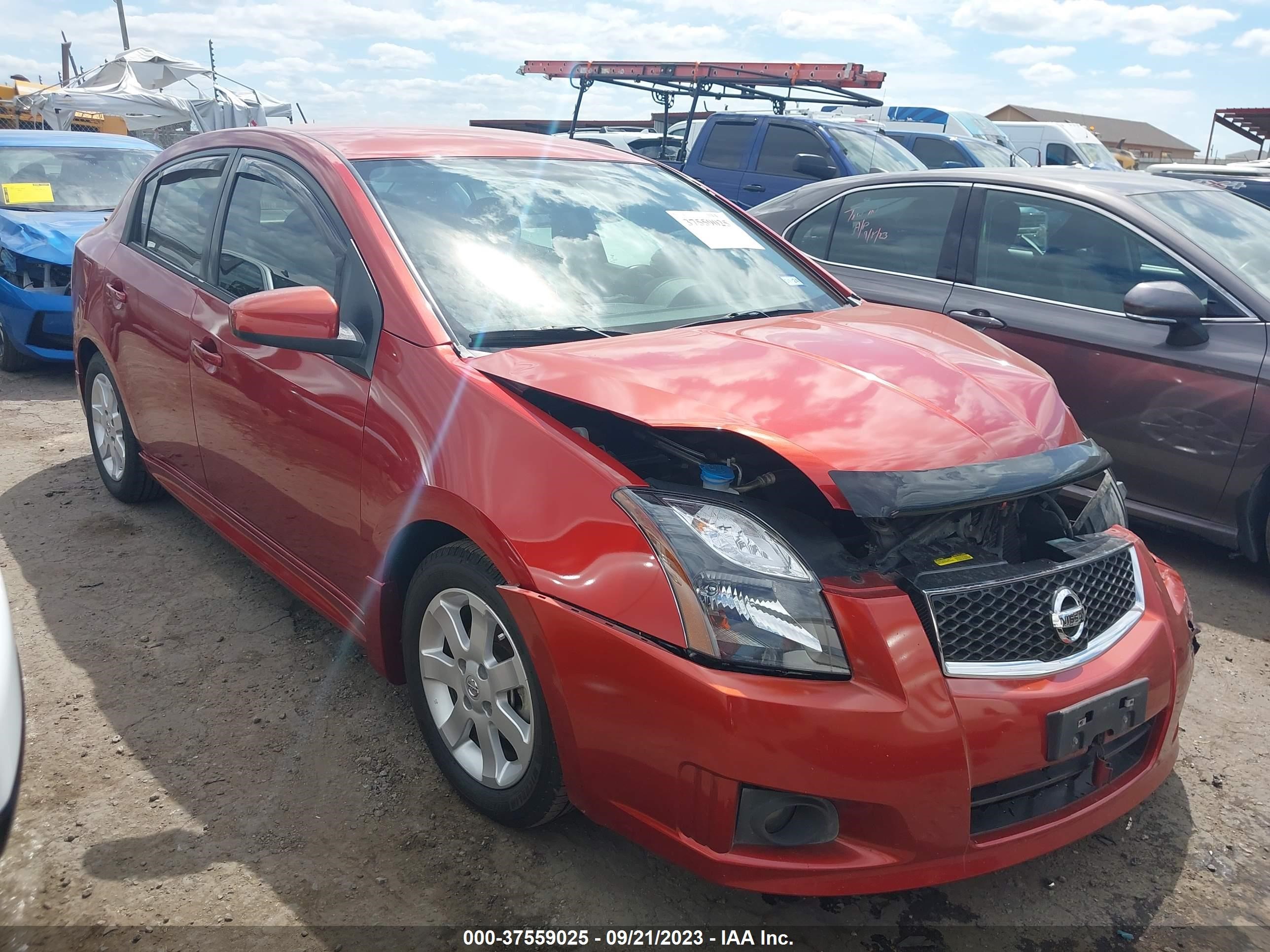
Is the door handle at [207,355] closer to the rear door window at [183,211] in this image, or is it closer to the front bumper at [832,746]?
the rear door window at [183,211]

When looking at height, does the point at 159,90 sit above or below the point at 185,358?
above

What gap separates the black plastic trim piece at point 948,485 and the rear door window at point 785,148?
7.92 m

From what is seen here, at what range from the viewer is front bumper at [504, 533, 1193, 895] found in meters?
1.80

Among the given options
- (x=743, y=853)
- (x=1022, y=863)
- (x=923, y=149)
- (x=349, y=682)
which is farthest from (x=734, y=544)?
(x=923, y=149)

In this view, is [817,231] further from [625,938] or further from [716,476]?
[625,938]

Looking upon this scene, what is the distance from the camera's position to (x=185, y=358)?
340cm

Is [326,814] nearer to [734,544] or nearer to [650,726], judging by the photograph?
[650,726]

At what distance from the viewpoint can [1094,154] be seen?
1588 centimetres

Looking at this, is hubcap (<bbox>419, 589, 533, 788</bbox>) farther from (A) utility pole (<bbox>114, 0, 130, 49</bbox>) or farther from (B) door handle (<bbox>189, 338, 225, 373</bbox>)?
(A) utility pole (<bbox>114, 0, 130, 49</bbox>)

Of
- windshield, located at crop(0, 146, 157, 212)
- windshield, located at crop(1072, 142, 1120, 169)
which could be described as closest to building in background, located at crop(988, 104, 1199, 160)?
windshield, located at crop(1072, 142, 1120, 169)

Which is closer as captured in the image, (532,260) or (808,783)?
(808,783)

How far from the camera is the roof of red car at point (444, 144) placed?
3023 mm

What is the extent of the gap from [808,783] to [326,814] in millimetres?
1281

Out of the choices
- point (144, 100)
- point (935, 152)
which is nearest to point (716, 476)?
point (935, 152)
